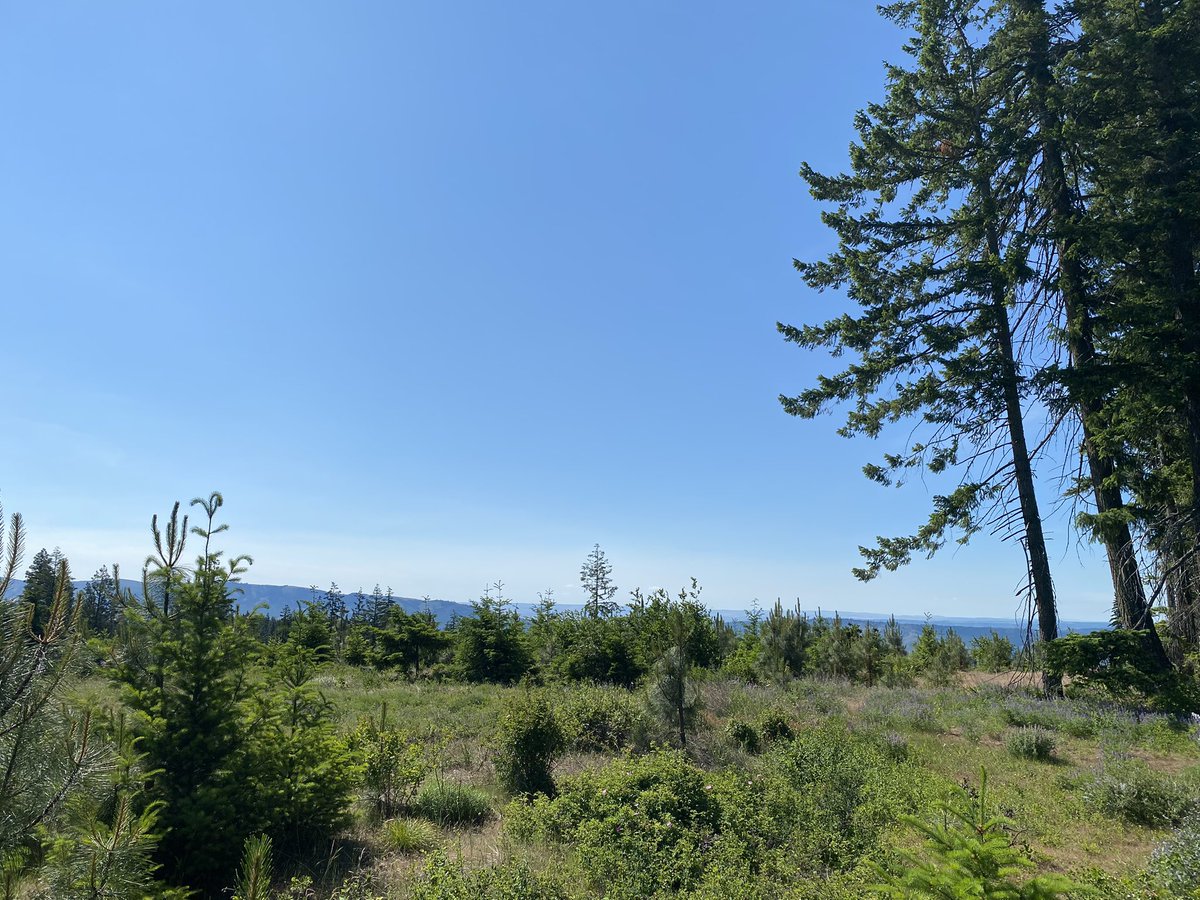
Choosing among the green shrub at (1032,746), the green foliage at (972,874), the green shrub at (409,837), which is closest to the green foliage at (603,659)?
the green shrub at (1032,746)

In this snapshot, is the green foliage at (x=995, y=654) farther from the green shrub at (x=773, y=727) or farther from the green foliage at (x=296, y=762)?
the green foliage at (x=296, y=762)

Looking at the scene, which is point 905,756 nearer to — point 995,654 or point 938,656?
point 938,656

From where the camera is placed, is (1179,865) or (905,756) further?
(905,756)

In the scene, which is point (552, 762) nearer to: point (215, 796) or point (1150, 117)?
point (215, 796)

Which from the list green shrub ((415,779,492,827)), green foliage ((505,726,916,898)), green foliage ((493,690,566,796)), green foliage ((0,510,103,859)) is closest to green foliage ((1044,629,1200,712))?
green foliage ((505,726,916,898))

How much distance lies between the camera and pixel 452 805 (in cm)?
671

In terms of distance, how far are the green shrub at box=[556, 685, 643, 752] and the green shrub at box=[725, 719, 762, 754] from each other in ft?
5.20

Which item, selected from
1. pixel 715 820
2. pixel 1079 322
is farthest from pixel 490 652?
pixel 1079 322

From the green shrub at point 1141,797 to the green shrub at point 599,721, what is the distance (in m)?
6.22

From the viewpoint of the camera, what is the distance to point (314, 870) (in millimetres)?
5262

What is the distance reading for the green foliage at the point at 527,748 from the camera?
7656 mm

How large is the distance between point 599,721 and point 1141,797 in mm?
7569

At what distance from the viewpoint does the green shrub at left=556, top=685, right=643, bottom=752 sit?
9859mm

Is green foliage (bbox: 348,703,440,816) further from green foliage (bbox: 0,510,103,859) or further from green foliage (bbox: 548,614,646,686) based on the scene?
green foliage (bbox: 548,614,646,686)
